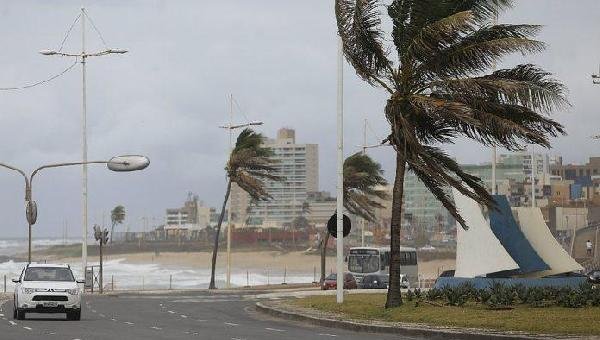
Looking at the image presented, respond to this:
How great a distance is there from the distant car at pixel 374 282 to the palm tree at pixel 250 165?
7650mm

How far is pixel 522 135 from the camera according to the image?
31562mm

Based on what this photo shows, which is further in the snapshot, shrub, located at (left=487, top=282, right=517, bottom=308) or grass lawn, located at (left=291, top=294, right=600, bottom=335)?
shrub, located at (left=487, top=282, right=517, bottom=308)

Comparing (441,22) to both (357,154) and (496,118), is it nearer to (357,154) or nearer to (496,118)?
(496,118)

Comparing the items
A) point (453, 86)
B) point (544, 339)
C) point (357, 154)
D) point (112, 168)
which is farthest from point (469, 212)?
point (357, 154)

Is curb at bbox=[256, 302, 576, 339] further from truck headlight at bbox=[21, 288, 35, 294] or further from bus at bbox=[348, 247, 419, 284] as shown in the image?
bus at bbox=[348, 247, 419, 284]

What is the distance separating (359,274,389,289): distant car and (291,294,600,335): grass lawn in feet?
105

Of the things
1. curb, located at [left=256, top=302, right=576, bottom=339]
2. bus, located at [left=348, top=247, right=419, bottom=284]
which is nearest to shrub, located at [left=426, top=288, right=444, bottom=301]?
curb, located at [left=256, top=302, right=576, bottom=339]

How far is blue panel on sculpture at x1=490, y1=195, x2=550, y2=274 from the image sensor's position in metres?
41.2

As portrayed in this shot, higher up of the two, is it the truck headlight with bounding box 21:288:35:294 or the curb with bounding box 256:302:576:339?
the truck headlight with bounding box 21:288:35:294

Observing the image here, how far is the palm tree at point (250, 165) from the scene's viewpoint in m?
73.6

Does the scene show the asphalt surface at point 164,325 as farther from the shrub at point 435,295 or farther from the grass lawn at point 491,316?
the shrub at point 435,295

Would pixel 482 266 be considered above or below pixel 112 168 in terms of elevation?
below

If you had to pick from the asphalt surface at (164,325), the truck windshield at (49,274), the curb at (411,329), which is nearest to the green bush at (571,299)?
the curb at (411,329)

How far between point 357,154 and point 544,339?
5487cm
